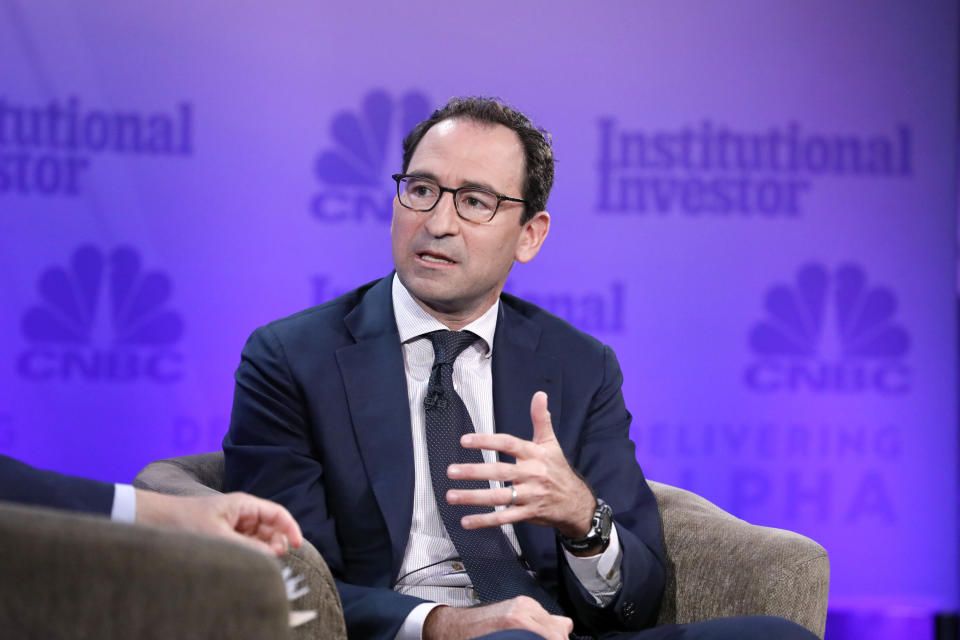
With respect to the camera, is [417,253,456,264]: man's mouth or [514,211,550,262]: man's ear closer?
[417,253,456,264]: man's mouth

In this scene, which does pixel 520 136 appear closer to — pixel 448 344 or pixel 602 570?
pixel 448 344

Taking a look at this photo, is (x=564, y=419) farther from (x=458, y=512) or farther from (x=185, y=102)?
(x=185, y=102)

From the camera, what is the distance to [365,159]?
3369mm

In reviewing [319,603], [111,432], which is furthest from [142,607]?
[111,432]

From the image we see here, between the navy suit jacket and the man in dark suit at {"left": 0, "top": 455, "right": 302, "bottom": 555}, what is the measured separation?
0.49 m

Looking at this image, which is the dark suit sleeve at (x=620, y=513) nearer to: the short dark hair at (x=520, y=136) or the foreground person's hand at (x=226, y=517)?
the short dark hair at (x=520, y=136)

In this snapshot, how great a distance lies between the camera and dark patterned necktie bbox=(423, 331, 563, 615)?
185cm

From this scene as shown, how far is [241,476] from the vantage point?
1.91 metres

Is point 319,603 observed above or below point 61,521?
below

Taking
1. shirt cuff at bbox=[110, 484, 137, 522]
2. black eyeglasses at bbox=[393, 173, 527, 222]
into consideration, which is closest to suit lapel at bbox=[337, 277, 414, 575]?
black eyeglasses at bbox=[393, 173, 527, 222]

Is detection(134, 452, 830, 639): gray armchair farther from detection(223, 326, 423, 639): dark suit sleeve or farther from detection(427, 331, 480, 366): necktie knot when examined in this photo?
detection(427, 331, 480, 366): necktie knot

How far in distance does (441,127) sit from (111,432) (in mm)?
1782

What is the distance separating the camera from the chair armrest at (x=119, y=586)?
993 mm

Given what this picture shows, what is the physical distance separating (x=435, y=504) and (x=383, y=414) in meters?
0.20
